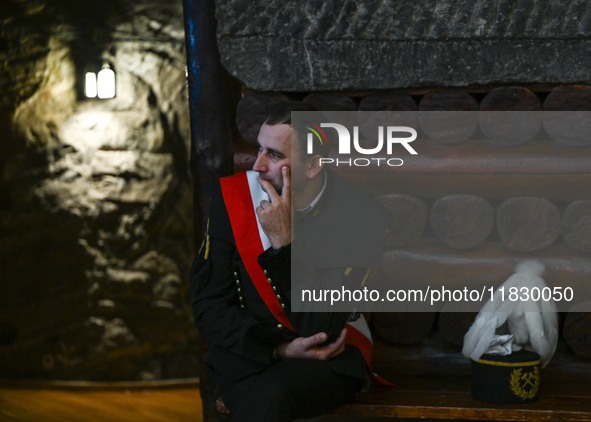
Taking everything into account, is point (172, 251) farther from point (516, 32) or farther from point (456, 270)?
point (516, 32)

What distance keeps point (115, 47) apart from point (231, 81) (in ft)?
5.77

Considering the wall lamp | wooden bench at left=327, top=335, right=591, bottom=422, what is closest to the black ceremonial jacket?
wooden bench at left=327, top=335, right=591, bottom=422

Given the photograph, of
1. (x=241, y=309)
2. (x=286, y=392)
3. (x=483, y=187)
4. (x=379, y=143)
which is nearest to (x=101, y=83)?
(x=379, y=143)

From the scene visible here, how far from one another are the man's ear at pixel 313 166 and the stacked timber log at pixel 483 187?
0.49 metres

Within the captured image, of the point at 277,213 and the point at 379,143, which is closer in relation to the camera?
the point at 277,213

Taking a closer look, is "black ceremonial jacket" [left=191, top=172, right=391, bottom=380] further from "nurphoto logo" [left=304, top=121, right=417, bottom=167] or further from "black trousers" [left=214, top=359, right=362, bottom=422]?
"nurphoto logo" [left=304, top=121, right=417, bottom=167]

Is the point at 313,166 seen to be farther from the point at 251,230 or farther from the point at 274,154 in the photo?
the point at 251,230

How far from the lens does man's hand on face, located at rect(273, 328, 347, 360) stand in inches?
102

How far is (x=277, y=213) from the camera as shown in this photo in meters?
2.61

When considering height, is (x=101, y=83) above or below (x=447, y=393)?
above

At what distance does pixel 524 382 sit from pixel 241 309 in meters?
1.10

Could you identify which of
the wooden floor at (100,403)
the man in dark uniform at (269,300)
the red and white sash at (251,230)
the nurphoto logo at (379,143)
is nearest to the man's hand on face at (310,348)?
the man in dark uniform at (269,300)

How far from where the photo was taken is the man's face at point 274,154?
2.63 m

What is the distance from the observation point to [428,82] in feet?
10.2
